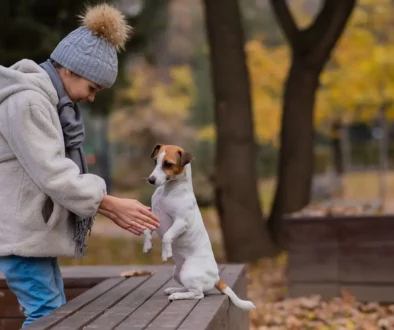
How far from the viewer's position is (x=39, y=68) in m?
3.82

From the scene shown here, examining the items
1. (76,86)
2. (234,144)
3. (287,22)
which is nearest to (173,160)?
(76,86)

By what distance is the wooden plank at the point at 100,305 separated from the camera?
133 inches

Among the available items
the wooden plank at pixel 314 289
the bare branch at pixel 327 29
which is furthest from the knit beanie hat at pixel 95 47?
the bare branch at pixel 327 29

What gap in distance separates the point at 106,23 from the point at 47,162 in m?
0.75

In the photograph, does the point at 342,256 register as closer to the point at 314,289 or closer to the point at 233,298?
the point at 314,289

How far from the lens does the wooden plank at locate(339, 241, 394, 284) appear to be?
23.8 feet

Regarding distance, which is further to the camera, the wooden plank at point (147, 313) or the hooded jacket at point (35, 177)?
the hooded jacket at point (35, 177)

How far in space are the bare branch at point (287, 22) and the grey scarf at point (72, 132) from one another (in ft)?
23.6

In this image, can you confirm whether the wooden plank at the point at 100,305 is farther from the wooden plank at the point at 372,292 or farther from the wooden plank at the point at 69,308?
the wooden plank at the point at 372,292

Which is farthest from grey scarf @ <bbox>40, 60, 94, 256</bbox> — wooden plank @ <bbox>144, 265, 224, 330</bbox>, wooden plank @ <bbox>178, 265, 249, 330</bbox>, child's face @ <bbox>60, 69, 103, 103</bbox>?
wooden plank @ <bbox>178, 265, 249, 330</bbox>

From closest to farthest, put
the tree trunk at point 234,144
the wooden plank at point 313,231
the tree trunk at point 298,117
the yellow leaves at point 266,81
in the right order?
the wooden plank at point 313,231 < the tree trunk at point 234,144 < the tree trunk at point 298,117 < the yellow leaves at point 266,81

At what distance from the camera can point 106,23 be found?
388cm

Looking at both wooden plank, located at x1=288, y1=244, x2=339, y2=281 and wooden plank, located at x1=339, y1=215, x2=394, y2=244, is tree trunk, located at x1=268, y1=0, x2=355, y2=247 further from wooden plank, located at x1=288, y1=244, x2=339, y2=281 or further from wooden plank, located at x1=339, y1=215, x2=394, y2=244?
wooden plank, located at x1=339, y1=215, x2=394, y2=244

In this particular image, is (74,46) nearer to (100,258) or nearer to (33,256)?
(33,256)
